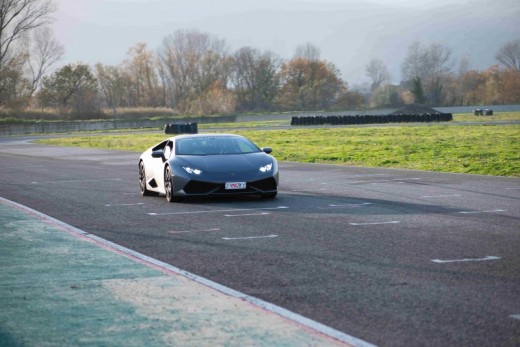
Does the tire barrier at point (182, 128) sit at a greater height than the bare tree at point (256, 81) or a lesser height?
lesser

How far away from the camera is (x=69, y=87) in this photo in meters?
108

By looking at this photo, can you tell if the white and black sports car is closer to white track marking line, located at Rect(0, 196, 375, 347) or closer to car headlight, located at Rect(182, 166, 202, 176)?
car headlight, located at Rect(182, 166, 202, 176)

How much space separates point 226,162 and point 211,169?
0.34 m

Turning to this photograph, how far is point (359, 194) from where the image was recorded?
15.2m

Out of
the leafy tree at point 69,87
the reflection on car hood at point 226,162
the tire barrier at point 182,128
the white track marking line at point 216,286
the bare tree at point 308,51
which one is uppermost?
the bare tree at point 308,51

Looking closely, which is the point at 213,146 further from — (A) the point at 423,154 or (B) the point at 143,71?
(B) the point at 143,71

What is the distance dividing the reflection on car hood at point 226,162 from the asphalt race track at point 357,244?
1.94 feet

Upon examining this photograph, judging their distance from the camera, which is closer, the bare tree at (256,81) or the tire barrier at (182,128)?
the tire barrier at (182,128)

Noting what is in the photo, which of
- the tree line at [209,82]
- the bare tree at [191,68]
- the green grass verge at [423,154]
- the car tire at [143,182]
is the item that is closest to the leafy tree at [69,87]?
the tree line at [209,82]

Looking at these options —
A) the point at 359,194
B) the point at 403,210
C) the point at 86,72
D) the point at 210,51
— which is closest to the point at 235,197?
the point at 359,194

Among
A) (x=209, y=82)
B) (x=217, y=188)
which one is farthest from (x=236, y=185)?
(x=209, y=82)

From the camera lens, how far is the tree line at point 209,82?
359 feet

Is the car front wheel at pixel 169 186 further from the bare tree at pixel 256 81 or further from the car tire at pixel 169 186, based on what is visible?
the bare tree at pixel 256 81

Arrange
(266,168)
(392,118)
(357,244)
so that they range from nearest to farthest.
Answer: (357,244), (266,168), (392,118)
